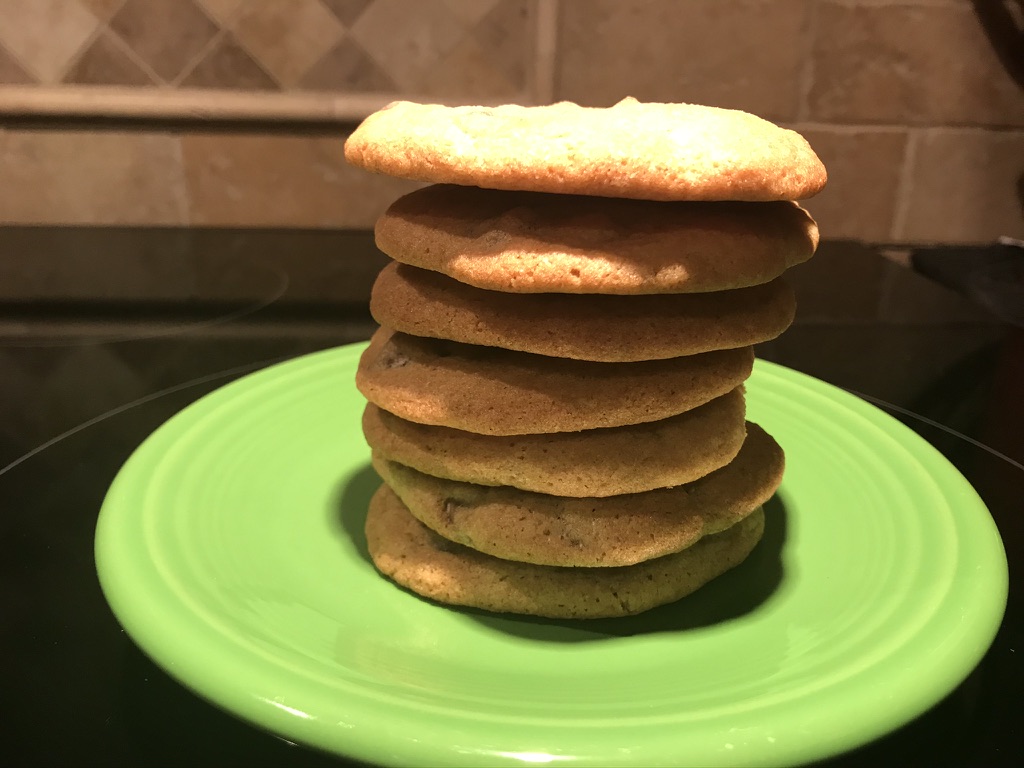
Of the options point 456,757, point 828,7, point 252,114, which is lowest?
point 456,757

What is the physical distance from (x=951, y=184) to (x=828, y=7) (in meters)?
0.64

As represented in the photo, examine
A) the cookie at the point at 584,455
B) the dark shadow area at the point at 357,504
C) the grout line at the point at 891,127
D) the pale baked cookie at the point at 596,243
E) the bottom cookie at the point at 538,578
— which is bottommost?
the dark shadow area at the point at 357,504

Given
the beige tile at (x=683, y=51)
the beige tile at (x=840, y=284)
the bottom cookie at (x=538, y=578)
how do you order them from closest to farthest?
the bottom cookie at (x=538, y=578) → the beige tile at (x=840, y=284) → the beige tile at (x=683, y=51)

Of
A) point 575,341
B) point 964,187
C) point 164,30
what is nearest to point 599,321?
point 575,341

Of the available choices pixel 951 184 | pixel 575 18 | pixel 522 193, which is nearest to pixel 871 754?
pixel 522 193

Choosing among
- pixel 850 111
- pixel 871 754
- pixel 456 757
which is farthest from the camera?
pixel 850 111

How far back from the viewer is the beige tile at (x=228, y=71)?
210 cm

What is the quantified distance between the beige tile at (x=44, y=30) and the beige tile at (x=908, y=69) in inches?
72.1

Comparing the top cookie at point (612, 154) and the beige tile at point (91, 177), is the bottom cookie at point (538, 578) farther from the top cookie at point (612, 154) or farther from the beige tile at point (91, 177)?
the beige tile at point (91, 177)

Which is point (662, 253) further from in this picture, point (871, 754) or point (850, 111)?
point (850, 111)

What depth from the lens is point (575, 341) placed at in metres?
0.79

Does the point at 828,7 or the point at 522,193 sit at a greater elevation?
the point at 828,7

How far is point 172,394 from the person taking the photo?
141 cm

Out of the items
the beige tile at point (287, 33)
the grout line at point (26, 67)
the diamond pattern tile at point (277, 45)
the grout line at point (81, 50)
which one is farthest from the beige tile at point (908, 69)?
the grout line at point (26, 67)
